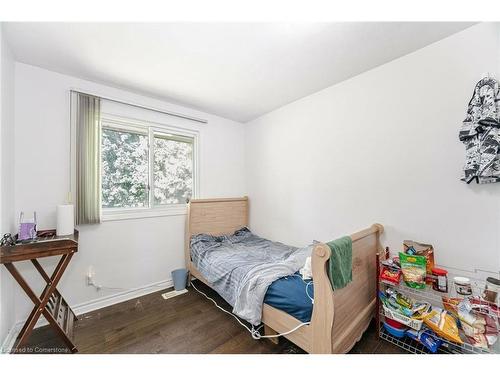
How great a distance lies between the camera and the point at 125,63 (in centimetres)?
179

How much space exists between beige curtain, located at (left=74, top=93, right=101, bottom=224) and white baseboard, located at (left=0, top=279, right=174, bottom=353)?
0.84m

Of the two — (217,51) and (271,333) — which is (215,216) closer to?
(271,333)

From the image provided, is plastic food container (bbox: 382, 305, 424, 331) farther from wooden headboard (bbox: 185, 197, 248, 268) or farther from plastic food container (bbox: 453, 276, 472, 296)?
wooden headboard (bbox: 185, 197, 248, 268)

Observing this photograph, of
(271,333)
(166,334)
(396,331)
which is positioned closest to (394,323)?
(396,331)

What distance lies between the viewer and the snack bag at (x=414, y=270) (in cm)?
140

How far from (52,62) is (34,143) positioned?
730 millimetres

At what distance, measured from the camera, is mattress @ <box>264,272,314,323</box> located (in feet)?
4.43

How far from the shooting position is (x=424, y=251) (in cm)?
150

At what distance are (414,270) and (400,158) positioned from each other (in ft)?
2.98

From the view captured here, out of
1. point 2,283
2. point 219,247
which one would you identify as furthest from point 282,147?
point 2,283

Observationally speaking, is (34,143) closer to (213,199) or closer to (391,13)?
(213,199)

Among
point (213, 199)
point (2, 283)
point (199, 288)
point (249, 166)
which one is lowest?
point (199, 288)

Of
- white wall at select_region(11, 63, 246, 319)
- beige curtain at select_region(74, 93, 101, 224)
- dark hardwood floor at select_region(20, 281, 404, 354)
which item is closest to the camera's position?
dark hardwood floor at select_region(20, 281, 404, 354)

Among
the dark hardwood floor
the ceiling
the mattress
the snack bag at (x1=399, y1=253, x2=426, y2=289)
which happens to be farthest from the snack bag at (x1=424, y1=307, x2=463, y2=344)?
the ceiling
